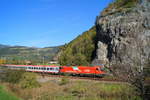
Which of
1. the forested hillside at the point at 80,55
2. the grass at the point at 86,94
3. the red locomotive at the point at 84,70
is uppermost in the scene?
the forested hillside at the point at 80,55

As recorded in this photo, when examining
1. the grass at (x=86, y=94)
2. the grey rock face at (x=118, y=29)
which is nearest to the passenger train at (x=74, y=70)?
the grey rock face at (x=118, y=29)

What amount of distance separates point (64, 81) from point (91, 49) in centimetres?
2879

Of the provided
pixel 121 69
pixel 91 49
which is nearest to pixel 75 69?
pixel 91 49

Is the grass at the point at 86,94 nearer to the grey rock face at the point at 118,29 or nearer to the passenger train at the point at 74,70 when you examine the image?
the passenger train at the point at 74,70

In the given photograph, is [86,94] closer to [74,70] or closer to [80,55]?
[74,70]

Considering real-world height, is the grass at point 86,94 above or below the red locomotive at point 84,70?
below

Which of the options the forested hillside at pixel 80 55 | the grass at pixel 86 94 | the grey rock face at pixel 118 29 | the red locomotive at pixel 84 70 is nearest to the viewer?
the grass at pixel 86 94

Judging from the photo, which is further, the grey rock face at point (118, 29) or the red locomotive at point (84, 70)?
the grey rock face at point (118, 29)

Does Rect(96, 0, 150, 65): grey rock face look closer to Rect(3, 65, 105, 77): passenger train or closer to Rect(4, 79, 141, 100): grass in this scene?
Rect(3, 65, 105, 77): passenger train

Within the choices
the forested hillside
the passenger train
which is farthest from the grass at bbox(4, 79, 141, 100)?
the forested hillside

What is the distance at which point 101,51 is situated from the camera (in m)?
48.8

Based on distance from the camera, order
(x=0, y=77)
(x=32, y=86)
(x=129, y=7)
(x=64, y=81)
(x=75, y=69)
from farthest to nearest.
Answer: (x=129, y=7) < (x=75, y=69) < (x=0, y=77) < (x=64, y=81) < (x=32, y=86)

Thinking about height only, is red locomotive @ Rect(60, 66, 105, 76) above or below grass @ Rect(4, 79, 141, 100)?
above

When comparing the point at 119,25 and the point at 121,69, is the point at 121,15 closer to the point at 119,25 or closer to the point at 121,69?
the point at 119,25
